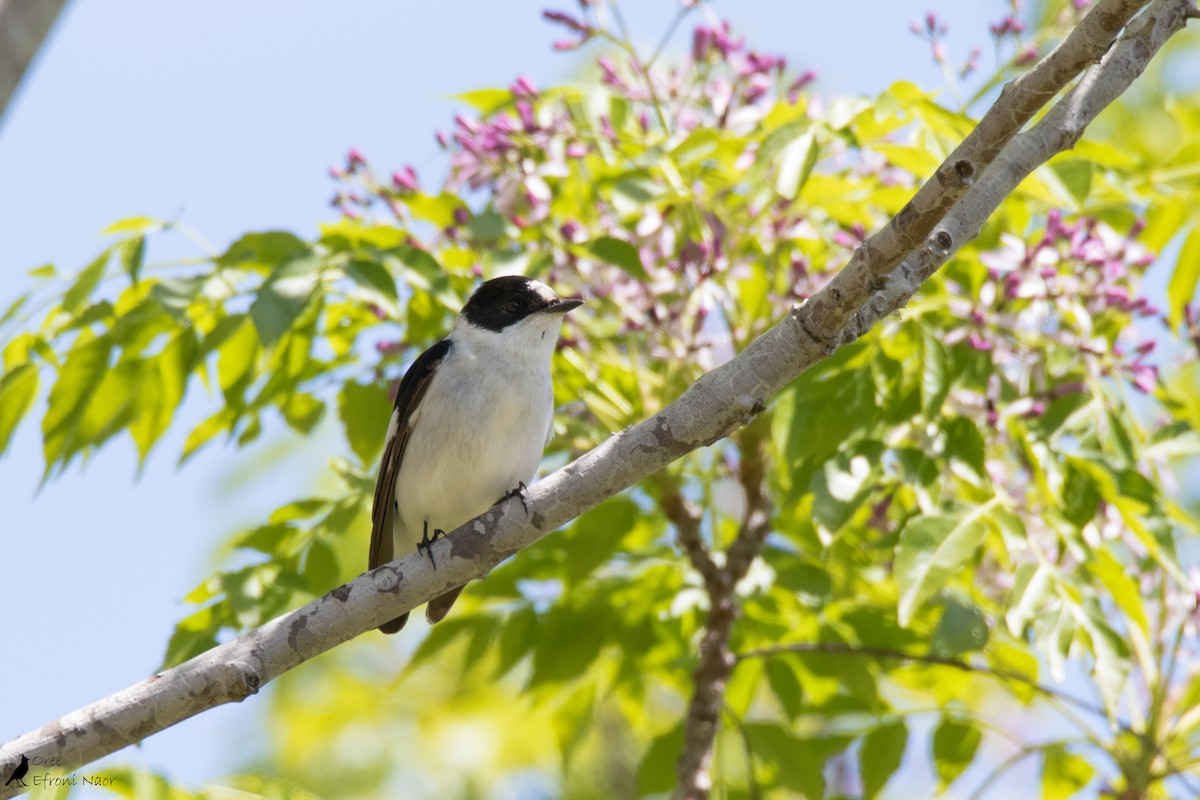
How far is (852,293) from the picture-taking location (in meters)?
2.97

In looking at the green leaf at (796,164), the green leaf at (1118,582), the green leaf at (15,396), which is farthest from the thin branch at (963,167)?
the green leaf at (15,396)

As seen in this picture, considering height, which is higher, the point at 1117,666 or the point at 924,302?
the point at 924,302

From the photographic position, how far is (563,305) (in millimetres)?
4352

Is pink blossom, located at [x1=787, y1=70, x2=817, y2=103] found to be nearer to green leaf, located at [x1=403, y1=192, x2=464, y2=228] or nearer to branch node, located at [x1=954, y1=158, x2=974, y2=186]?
green leaf, located at [x1=403, y1=192, x2=464, y2=228]

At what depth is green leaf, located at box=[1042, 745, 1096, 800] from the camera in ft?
14.0

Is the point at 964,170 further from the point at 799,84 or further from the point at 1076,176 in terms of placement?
the point at 799,84

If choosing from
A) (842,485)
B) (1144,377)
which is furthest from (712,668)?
(1144,377)

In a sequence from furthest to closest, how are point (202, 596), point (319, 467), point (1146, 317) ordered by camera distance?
point (319, 467) < point (1146, 317) < point (202, 596)

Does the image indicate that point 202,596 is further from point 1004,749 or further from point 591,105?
point 1004,749

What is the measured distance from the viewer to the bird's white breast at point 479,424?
444cm

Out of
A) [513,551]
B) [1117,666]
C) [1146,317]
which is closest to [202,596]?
[513,551]

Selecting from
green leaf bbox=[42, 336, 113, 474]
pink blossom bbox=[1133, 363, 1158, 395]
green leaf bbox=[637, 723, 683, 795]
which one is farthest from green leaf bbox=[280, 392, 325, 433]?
pink blossom bbox=[1133, 363, 1158, 395]

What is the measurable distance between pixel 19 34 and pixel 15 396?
2.01 m

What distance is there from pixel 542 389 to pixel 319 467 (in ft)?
6.21
